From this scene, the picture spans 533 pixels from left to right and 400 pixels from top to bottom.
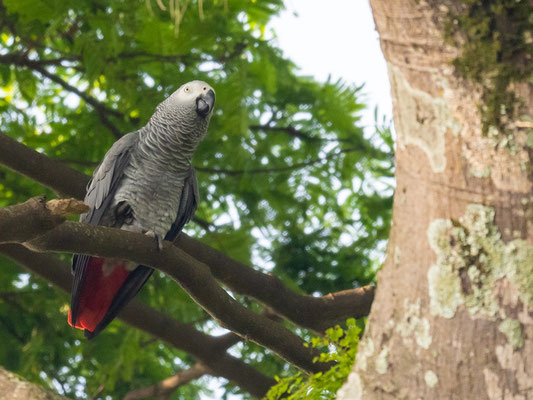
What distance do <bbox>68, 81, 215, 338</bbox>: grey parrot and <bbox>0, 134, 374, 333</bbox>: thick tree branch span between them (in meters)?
0.13

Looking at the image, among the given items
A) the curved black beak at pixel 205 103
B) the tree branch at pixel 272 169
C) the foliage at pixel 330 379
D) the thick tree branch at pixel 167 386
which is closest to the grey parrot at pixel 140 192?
the curved black beak at pixel 205 103

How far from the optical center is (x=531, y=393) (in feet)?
4.46

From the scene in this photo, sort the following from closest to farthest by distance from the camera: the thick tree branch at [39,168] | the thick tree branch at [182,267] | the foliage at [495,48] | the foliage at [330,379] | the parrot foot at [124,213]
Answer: the foliage at [495,48] → the foliage at [330,379] → the thick tree branch at [182,267] → the thick tree branch at [39,168] → the parrot foot at [124,213]

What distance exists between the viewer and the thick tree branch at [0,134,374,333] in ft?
10.5

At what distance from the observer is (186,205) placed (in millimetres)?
3639

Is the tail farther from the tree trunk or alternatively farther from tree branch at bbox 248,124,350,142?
the tree trunk

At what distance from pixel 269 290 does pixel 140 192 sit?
797 mm

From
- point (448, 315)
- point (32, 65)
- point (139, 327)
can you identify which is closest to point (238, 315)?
point (139, 327)

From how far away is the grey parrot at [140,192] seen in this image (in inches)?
131

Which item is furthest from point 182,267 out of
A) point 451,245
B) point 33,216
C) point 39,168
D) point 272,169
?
point 272,169

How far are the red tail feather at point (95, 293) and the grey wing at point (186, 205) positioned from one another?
0.33 meters

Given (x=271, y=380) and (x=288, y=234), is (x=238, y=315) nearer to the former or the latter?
(x=271, y=380)

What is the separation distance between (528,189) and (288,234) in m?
3.27

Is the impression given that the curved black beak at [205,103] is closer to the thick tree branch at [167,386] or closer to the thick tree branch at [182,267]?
the thick tree branch at [182,267]
